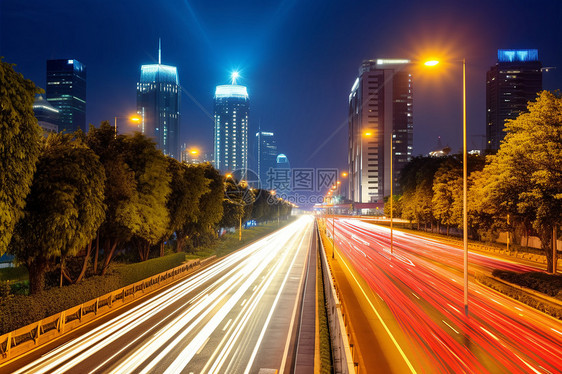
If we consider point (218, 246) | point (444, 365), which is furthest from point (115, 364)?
point (218, 246)

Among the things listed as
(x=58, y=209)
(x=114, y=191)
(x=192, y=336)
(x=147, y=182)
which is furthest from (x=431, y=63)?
(x=147, y=182)

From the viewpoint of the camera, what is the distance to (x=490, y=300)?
22.8 meters

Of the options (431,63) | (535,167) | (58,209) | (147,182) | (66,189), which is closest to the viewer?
(58,209)

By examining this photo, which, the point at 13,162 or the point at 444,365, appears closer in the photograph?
the point at 444,365

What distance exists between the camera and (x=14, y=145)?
1502 centimetres

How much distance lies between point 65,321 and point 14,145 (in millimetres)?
8731

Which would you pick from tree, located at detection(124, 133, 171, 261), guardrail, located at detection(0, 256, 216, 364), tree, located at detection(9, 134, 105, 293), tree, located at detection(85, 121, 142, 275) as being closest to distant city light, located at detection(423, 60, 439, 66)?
tree, located at detection(9, 134, 105, 293)

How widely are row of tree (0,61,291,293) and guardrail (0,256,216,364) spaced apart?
8.19 ft

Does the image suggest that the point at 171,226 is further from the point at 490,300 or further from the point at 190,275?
the point at 490,300

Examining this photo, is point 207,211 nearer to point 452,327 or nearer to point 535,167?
point 452,327

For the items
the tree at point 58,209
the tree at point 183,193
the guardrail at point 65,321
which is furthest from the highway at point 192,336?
the tree at point 183,193

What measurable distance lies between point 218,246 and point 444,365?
47245mm

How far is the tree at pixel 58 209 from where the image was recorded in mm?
17328

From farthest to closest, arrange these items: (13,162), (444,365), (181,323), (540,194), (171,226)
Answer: (171,226) < (540,194) < (181,323) < (13,162) < (444,365)
